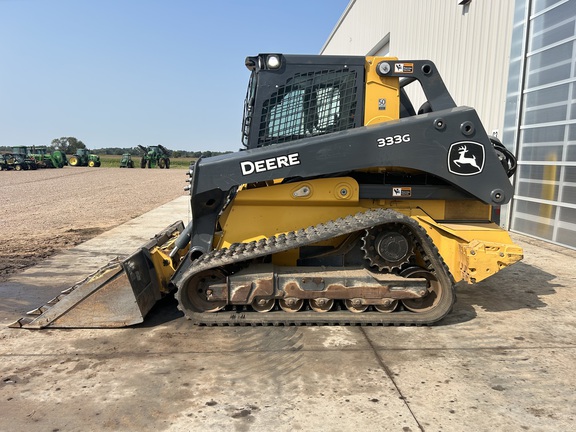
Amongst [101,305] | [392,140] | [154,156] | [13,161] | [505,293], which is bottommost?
[505,293]

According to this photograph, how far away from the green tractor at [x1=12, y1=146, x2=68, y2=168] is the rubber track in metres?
42.5

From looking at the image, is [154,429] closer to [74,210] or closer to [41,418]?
[41,418]

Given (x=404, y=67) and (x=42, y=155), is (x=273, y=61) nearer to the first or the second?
(x=404, y=67)

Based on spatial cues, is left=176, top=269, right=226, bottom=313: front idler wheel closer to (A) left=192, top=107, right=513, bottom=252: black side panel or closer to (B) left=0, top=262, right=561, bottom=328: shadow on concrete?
(B) left=0, top=262, right=561, bottom=328: shadow on concrete

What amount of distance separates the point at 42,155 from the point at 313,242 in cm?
4550

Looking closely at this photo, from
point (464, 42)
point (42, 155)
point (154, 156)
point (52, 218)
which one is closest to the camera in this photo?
point (464, 42)

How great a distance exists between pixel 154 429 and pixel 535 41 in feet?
31.3

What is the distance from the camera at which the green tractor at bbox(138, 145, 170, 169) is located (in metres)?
47.1

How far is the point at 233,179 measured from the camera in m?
4.17

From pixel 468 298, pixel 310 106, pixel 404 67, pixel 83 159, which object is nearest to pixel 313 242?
pixel 310 106

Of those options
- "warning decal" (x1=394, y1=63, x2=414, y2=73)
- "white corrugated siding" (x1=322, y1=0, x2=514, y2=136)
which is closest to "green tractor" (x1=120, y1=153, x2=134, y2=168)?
"white corrugated siding" (x1=322, y1=0, x2=514, y2=136)

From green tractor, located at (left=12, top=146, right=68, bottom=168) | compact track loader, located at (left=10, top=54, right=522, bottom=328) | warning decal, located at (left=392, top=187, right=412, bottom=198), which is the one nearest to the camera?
compact track loader, located at (left=10, top=54, right=522, bottom=328)

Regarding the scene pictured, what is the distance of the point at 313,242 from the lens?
410cm

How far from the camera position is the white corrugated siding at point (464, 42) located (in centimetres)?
969
